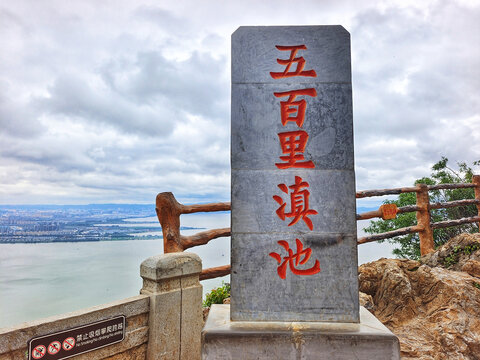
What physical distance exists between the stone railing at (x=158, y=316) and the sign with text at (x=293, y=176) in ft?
4.52

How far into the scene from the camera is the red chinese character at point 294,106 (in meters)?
2.66

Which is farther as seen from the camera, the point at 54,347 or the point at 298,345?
the point at 54,347

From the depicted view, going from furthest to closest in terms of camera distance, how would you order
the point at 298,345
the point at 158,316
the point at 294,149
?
the point at 158,316 < the point at 294,149 < the point at 298,345

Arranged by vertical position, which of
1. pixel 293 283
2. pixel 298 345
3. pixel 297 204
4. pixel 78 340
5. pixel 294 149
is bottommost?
pixel 78 340

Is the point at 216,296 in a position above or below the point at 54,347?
below

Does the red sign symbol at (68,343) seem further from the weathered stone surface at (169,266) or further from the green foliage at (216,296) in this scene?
the green foliage at (216,296)

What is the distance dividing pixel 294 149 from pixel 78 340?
271 cm

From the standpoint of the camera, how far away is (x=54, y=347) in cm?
274

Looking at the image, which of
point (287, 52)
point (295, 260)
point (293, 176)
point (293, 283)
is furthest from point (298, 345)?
point (287, 52)

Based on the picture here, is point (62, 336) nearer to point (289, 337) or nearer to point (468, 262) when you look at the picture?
point (289, 337)

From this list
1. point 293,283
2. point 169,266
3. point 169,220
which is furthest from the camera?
point 169,220

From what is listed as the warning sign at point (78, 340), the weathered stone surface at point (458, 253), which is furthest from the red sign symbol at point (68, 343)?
Answer: the weathered stone surface at point (458, 253)

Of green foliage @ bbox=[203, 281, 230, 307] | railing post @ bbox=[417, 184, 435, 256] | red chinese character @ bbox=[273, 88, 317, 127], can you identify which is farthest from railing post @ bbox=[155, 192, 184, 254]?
railing post @ bbox=[417, 184, 435, 256]

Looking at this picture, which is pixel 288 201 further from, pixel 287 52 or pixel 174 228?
pixel 174 228
